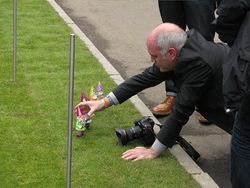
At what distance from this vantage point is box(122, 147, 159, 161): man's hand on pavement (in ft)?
14.3

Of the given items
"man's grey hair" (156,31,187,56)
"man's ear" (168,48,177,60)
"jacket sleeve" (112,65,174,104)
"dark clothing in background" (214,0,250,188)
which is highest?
"dark clothing in background" (214,0,250,188)

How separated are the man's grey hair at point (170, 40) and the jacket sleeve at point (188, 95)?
18 cm

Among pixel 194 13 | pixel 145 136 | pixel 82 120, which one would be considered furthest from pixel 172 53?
pixel 194 13

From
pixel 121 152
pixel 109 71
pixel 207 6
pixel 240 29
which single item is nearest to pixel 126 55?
pixel 109 71

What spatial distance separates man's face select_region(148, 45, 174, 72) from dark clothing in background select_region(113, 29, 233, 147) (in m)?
0.06

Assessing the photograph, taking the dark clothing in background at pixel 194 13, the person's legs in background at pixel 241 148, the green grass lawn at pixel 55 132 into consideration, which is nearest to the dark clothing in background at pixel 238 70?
the person's legs in background at pixel 241 148

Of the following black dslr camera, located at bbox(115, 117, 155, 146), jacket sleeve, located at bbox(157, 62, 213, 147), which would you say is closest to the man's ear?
jacket sleeve, located at bbox(157, 62, 213, 147)

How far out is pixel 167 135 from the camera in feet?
13.8

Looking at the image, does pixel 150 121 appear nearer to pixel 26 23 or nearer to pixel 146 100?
pixel 146 100

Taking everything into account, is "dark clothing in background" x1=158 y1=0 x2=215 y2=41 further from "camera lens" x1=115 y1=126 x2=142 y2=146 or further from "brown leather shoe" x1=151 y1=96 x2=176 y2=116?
"camera lens" x1=115 y1=126 x2=142 y2=146

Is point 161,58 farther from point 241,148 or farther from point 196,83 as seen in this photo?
point 241,148

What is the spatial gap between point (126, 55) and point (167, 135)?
346cm

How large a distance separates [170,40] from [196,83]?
341 millimetres

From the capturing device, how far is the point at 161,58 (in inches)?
160
